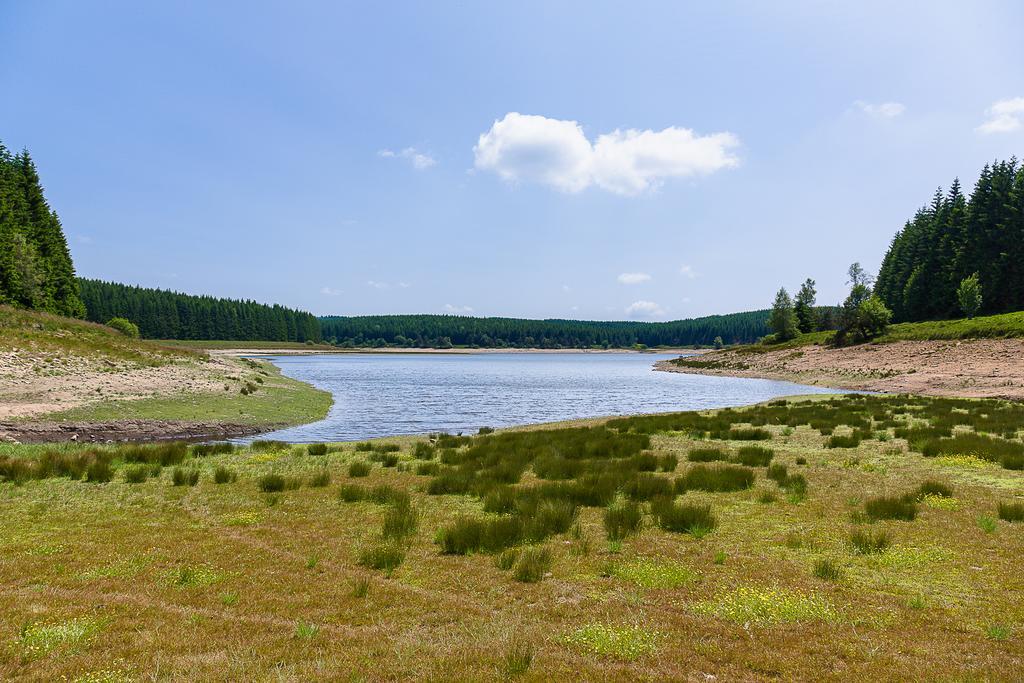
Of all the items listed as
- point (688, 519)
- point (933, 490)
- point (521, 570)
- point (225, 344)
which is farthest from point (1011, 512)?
point (225, 344)

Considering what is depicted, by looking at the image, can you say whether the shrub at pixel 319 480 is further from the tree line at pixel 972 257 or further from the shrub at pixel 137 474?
the tree line at pixel 972 257

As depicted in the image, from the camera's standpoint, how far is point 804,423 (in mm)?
26484

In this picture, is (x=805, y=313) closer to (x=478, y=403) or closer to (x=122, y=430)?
(x=478, y=403)

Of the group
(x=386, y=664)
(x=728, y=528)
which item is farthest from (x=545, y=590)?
(x=728, y=528)

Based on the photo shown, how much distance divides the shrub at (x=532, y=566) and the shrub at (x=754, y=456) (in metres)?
10.6

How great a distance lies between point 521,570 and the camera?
834 centimetres

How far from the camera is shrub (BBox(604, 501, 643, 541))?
403 inches

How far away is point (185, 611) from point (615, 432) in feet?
67.8

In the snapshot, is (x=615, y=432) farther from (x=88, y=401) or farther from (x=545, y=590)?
(x=88, y=401)

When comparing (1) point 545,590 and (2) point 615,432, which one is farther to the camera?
(2) point 615,432

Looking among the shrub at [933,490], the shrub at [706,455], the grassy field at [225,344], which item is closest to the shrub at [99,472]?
the shrub at [706,455]

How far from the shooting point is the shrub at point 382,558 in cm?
886

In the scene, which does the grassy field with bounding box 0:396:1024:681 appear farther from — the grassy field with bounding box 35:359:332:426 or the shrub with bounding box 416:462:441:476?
the grassy field with bounding box 35:359:332:426

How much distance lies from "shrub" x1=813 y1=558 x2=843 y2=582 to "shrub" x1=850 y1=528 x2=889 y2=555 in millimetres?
1096
